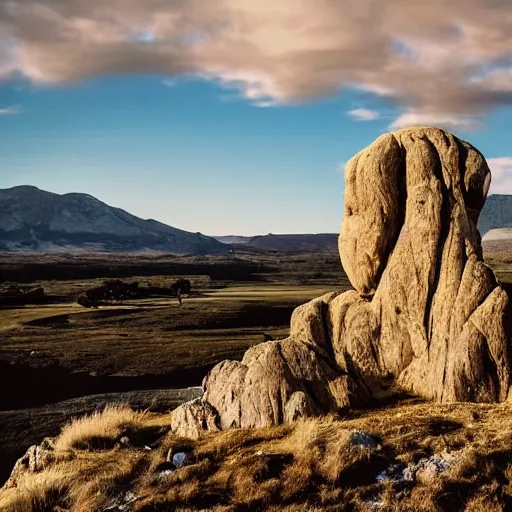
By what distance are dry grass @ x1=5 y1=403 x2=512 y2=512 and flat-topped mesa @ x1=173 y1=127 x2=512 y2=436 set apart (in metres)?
1.36

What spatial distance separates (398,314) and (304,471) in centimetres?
753

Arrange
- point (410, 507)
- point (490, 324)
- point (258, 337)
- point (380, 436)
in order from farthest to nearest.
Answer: point (258, 337) → point (490, 324) → point (380, 436) → point (410, 507)

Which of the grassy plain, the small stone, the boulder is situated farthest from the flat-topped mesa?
the grassy plain

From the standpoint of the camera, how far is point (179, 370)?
4456 centimetres

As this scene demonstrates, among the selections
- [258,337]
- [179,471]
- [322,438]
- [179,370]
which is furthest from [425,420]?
[258,337]

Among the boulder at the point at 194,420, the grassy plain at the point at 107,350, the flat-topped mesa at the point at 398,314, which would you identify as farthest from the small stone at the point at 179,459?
the grassy plain at the point at 107,350

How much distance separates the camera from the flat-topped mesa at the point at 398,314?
18062mm

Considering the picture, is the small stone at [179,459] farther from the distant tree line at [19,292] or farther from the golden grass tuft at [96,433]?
the distant tree line at [19,292]

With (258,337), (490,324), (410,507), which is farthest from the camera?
(258,337)

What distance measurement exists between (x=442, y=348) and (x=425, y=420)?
3339mm

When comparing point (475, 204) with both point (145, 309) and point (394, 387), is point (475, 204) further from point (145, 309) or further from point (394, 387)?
point (145, 309)

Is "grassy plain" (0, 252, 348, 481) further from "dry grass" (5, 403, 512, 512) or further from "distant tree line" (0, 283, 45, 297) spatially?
"dry grass" (5, 403, 512, 512)

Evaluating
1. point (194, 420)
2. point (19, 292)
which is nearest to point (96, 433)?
point (194, 420)

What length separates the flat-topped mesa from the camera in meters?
18.1
